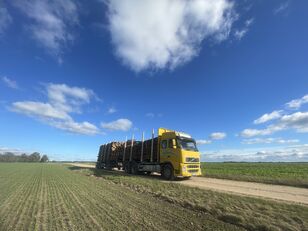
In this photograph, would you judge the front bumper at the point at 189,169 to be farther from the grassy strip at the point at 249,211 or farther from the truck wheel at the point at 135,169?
the truck wheel at the point at 135,169

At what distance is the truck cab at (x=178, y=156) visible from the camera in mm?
17562

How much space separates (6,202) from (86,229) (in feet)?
19.0

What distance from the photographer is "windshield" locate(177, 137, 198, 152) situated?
18073 millimetres

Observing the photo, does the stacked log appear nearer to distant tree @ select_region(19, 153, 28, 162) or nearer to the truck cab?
the truck cab

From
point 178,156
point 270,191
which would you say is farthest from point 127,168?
point 270,191

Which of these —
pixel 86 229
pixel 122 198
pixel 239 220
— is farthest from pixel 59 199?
pixel 239 220

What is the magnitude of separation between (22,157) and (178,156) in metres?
169

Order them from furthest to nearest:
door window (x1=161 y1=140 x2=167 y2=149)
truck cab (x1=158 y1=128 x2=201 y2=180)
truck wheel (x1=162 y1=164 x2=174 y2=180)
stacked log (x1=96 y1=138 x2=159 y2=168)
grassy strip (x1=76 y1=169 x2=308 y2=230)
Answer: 1. stacked log (x1=96 y1=138 x2=159 y2=168)
2. door window (x1=161 y1=140 x2=167 y2=149)
3. truck wheel (x1=162 y1=164 x2=174 y2=180)
4. truck cab (x1=158 y1=128 x2=201 y2=180)
5. grassy strip (x1=76 y1=169 x2=308 y2=230)

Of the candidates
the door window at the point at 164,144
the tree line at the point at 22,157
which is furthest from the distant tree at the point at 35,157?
the door window at the point at 164,144

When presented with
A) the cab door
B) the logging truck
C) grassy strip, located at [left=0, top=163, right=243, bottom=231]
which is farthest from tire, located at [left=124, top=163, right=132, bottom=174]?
grassy strip, located at [left=0, top=163, right=243, bottom=231]

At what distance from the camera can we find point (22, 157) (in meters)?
160

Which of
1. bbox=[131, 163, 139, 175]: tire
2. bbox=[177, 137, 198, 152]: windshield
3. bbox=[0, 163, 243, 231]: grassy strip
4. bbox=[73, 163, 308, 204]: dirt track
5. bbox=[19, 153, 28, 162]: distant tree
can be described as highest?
bbox=[19, 153, 28, 162]: distant tree

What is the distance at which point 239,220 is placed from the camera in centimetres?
689

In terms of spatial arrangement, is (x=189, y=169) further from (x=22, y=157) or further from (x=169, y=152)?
(x=22, y=157)
